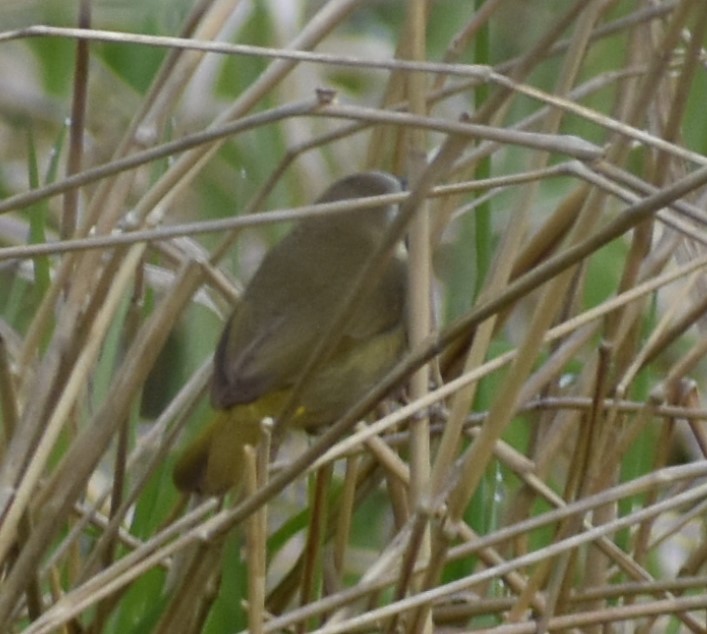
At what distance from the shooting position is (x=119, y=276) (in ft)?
4.60

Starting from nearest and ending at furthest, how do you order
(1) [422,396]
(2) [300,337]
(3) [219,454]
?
1. (1) [422,396]
2. (3) [219,454]
3. (2) [300,337]

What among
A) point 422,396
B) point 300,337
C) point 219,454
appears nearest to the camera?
point 422,396

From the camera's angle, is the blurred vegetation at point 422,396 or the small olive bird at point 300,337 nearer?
the blurred vegetation at point 422,396

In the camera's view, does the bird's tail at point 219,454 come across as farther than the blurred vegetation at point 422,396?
Yes

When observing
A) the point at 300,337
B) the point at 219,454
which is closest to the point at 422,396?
the point at 219,454

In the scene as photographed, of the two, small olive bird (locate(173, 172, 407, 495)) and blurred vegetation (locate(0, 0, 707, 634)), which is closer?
blurred vegetation (locate(0, 0, 707, 634))

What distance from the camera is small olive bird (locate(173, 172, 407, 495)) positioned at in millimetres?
1625

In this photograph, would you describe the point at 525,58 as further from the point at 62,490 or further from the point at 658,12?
the point at 62,490

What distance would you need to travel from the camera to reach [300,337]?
5.95 feet

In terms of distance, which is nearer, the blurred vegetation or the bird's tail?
the blurred vegetation

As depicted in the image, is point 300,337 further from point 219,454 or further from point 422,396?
point 422,396

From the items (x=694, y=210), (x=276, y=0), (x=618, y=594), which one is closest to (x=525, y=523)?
(x=618, y=594)

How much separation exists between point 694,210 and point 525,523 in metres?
0.28

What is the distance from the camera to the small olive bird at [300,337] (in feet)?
5.33
